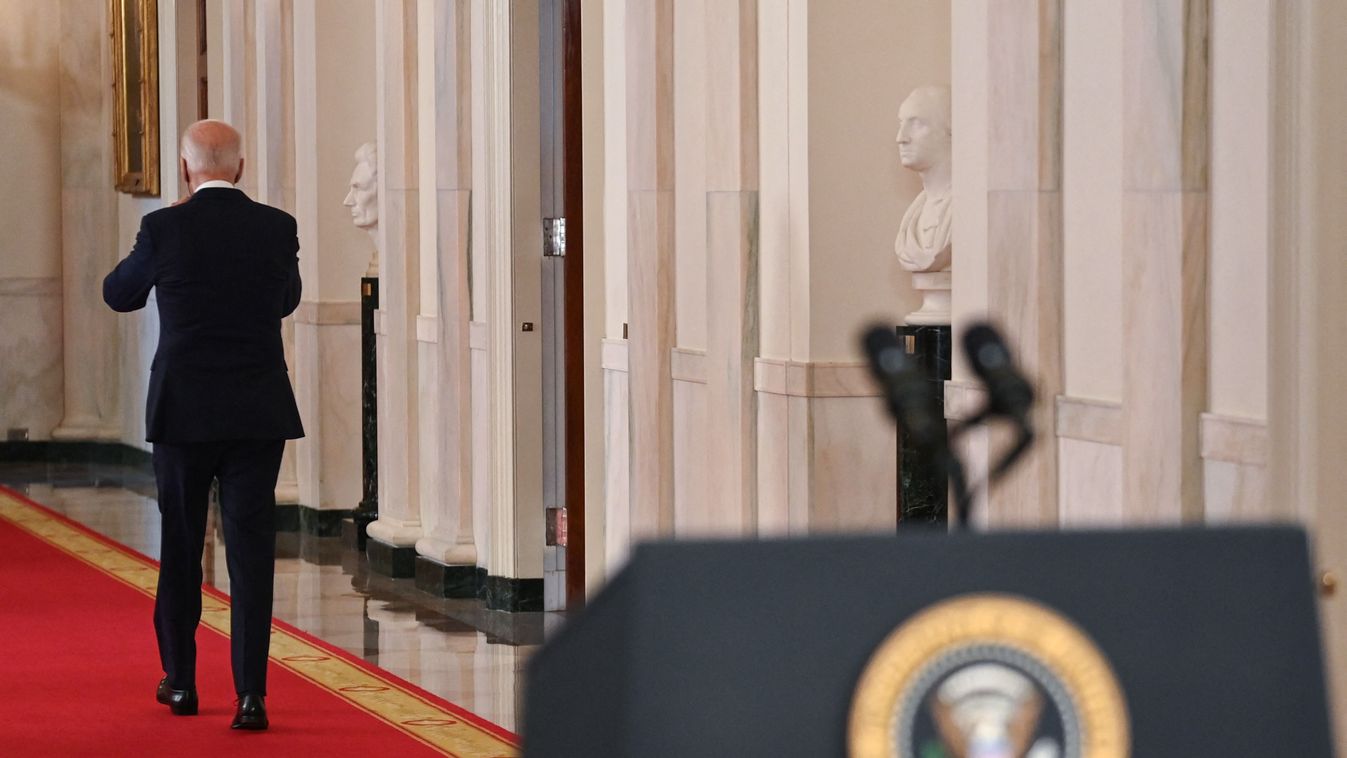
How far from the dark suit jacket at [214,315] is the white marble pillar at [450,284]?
11.8 ft

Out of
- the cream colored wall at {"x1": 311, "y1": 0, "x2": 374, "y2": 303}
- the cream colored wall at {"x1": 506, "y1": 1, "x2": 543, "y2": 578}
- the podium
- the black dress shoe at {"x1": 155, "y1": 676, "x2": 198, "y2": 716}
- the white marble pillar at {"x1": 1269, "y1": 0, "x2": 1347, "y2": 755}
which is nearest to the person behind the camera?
the podium

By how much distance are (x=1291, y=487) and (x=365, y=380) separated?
871 centimetres

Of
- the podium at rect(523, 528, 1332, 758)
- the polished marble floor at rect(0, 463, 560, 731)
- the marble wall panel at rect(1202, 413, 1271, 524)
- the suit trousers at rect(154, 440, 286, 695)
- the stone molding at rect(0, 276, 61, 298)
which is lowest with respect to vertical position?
the polished marble floor at rect(0, 463, 560, 731)

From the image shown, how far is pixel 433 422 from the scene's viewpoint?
1044 centimetres

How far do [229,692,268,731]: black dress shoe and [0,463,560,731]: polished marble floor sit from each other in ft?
2.68

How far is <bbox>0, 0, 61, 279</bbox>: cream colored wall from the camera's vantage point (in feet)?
59.7

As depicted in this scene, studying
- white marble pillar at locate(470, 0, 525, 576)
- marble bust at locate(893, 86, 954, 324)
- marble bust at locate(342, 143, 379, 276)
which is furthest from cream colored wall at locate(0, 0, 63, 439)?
marble bust at locate(893, 86, 954, 324)

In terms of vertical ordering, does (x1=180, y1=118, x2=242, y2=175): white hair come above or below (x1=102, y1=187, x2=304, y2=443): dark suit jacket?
above

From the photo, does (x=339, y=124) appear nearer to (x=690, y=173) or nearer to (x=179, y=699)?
(x=690, y=173)

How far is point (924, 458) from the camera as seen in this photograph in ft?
22.2

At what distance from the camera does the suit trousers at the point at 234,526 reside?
646 centimetres

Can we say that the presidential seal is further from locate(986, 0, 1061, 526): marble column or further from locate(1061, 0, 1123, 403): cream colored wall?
locate(986, 0, 1061, 526): marble column

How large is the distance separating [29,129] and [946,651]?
1787 centimetres

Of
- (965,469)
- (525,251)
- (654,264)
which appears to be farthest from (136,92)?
(965,469)
